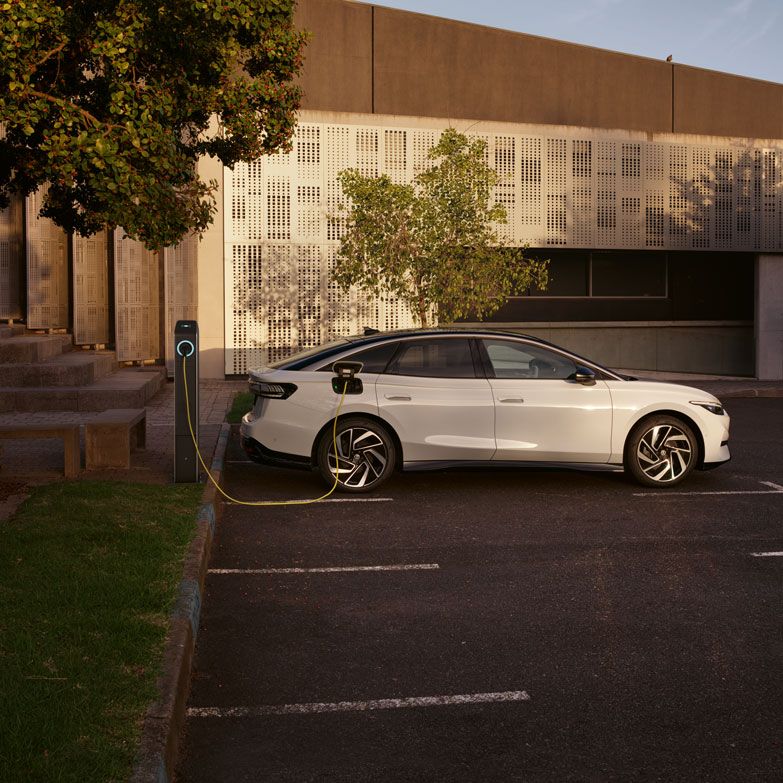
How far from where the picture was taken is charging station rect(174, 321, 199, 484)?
390 inches

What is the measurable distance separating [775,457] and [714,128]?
21599 mm

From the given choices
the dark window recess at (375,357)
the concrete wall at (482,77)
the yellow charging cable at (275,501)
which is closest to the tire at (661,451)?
the dark window recess at (375,357)

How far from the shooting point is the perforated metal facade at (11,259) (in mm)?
24688

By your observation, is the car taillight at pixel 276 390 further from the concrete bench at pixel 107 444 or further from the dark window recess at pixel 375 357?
the concrete bench at pixel 107 444

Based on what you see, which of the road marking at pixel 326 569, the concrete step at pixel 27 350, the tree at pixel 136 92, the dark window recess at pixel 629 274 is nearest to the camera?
the road marking at pixel 326 569

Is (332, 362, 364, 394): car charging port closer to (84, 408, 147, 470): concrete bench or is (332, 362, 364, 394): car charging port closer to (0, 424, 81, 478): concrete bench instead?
(84, 408, 147, 470): concrete bench

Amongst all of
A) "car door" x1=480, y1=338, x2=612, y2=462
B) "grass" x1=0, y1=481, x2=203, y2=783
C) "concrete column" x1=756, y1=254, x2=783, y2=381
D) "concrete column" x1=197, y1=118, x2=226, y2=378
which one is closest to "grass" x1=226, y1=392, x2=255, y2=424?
"concrete column" x1=197, y1=118, x2=226, y2=378

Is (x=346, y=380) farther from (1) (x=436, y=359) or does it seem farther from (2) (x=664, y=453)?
(2) (x=664, y=453)

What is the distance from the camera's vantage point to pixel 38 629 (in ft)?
17.3

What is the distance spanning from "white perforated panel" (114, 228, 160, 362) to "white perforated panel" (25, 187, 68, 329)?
2.23 meters

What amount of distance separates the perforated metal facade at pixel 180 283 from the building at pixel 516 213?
0.05 meters

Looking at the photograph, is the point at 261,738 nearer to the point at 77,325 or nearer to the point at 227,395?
the point at 227,395

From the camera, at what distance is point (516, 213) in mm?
26234

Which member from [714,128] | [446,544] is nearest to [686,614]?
[446,544]
